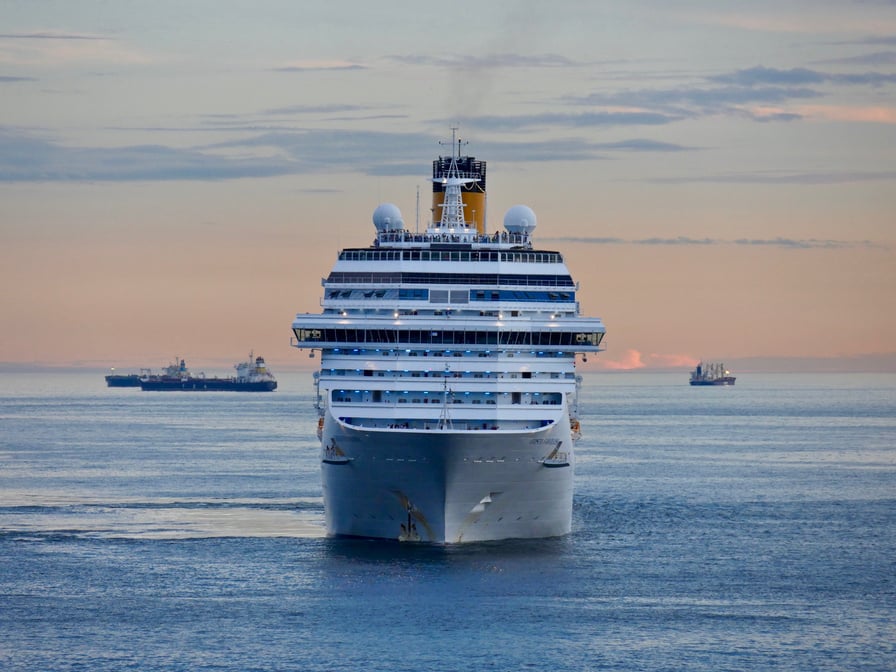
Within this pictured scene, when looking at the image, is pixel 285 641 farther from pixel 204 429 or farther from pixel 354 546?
pixel 204 429

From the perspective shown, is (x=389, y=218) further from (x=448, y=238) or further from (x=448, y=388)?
(x=448, y=388)

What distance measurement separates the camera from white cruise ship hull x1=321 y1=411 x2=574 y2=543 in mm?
71062

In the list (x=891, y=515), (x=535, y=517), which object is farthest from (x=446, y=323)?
(x=891, y=515)

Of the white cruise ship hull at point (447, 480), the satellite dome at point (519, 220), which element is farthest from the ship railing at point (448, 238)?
the white cruise ship hull at point (447, 480)

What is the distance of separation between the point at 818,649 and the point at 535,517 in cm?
1990

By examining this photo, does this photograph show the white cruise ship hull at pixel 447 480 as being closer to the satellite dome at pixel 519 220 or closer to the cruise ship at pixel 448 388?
the cruise ship at pixel 448 388

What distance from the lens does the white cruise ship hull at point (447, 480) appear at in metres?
71.1

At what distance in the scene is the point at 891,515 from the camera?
3632 inches

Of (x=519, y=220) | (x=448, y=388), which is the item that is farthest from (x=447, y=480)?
(x=519, y=220)

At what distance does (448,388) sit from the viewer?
73.3 metres

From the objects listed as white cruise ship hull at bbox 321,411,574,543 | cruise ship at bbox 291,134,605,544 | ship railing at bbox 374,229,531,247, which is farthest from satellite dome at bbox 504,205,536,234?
white cruise ship hull at bbox 321,411,574,543

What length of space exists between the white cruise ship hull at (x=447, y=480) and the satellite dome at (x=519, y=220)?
12027mm

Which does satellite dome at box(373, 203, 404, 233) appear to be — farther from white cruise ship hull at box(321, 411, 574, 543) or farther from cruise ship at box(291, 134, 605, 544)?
white cruise ship hull at box(321, 411, 574, 543)

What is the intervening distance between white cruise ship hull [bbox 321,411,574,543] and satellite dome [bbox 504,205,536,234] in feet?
39.5
